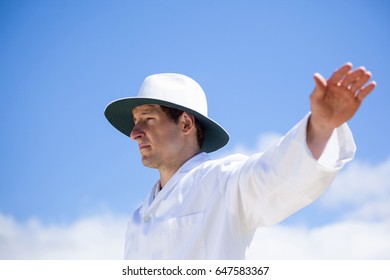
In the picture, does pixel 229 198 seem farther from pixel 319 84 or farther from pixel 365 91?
pixel 365 91

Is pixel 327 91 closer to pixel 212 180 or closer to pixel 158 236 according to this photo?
pixel 212 180

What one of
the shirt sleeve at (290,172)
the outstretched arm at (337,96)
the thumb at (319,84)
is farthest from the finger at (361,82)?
the shirt sleeve at (290,172)

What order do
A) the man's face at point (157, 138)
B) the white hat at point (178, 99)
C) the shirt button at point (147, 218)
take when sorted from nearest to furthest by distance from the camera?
the shirt button at point (147, 218) → the man's face at point (157, 138) → the white hat at point (178, 99)

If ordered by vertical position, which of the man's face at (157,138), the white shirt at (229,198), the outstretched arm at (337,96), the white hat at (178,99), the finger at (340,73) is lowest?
the white shirt at (229,198)

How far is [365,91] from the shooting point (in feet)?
10.2

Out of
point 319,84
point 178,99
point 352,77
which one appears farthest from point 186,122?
point 352,77

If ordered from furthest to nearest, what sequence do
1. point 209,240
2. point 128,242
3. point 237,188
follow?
1. point 128,242
2. point 209,240
3. point 237,188

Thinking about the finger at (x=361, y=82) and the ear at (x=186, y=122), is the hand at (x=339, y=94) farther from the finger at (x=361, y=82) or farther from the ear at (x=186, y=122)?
the ear at (x=186, y=122)

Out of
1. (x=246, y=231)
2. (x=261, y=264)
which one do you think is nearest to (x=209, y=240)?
(x=246, y=231)

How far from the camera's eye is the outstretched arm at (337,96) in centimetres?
310

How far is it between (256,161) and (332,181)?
21.2 inches

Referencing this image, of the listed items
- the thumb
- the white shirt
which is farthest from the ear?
the thumb

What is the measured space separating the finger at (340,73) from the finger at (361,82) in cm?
8

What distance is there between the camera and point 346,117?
3.21 m
